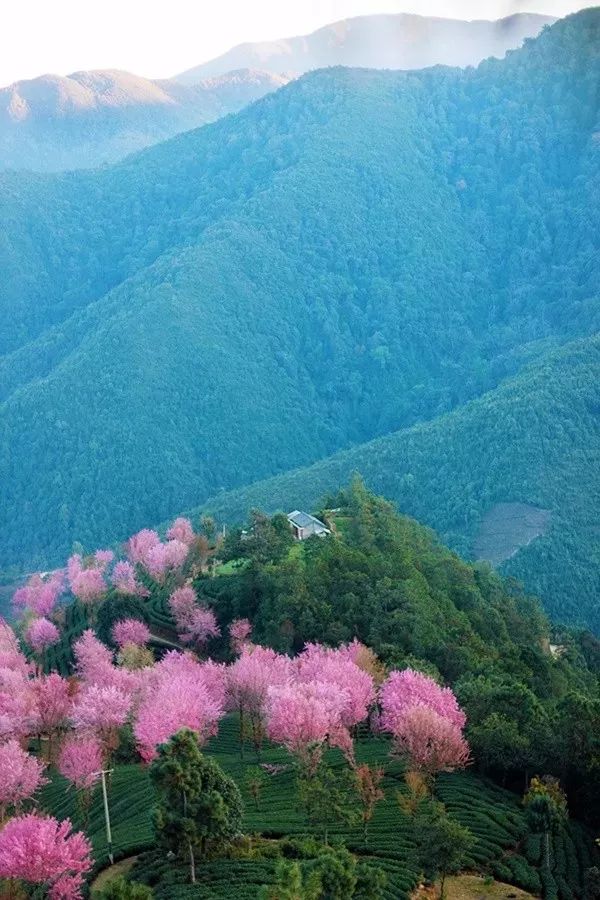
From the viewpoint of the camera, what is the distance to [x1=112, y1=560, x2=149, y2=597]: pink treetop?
70725 millimetres

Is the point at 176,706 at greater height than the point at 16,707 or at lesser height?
greater

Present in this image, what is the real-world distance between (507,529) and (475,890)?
72.6 meters

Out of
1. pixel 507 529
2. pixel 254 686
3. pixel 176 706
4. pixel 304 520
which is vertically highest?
pixel 176 706

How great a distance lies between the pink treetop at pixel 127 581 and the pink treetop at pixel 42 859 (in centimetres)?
4177

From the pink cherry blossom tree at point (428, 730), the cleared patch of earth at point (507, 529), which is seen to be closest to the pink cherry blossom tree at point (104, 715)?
the pink cherry blossom tree at point (428, 730)

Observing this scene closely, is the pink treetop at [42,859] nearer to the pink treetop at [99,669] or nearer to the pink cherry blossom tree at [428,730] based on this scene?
the pink cherry blossom tree at [428,730]

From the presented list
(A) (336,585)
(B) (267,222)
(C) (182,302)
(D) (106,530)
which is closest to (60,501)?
(D) (106,530)

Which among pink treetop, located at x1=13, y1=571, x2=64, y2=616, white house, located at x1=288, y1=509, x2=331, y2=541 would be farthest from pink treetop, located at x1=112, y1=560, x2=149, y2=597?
white house, located at x1=288, y1=509, x2=331, y2=541

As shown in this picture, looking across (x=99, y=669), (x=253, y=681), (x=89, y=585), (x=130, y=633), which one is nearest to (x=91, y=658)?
(x=130, y=633)

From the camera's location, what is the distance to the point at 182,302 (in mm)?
167500

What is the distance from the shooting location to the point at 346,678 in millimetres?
40062

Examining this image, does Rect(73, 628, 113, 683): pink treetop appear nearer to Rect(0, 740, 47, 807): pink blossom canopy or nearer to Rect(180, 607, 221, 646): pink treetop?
Rect(180, 607, 221, 646): pink treetop

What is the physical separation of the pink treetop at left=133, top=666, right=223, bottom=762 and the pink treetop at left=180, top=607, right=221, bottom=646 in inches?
641

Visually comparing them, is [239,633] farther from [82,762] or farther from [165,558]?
[82,762]
